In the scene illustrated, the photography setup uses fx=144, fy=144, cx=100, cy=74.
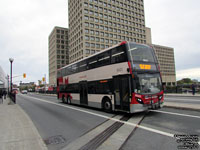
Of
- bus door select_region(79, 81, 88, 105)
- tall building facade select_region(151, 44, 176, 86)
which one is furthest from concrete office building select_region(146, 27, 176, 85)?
bus door select_region(79, 81, 88, 105)

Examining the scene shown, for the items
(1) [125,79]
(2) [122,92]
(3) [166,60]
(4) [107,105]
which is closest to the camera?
Result: (1) [125,79]

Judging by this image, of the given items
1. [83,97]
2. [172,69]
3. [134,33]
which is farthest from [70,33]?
[172,69]

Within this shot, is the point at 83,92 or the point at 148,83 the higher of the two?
the point at 148,83

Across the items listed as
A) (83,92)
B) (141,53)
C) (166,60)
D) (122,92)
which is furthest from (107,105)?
(166,60)

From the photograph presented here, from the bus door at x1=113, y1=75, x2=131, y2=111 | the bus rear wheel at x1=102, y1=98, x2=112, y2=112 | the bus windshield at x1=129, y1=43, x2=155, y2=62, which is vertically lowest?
the bus rear wheel at x1=102, y1=98, x2=112, y2=112

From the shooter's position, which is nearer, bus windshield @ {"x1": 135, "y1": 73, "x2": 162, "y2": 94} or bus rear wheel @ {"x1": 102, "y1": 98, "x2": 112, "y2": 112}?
bus windshield @ {"x1": 135, "y1": 73, "x2": 162, "y2": 94}

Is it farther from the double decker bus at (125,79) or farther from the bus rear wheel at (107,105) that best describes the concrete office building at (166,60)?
the bus rear wheel at (107,105)

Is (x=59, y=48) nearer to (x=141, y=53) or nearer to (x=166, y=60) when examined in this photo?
(x=141, y=53)

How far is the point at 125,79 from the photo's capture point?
8039mm

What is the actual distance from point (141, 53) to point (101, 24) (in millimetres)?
72711

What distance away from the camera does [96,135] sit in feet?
17.4

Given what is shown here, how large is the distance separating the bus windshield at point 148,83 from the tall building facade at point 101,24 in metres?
62.7

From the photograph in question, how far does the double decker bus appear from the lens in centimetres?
770

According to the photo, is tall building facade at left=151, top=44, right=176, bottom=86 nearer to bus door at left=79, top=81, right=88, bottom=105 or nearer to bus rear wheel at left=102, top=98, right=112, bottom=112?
bus door at left=79, top=81, right=88, bottom=105
